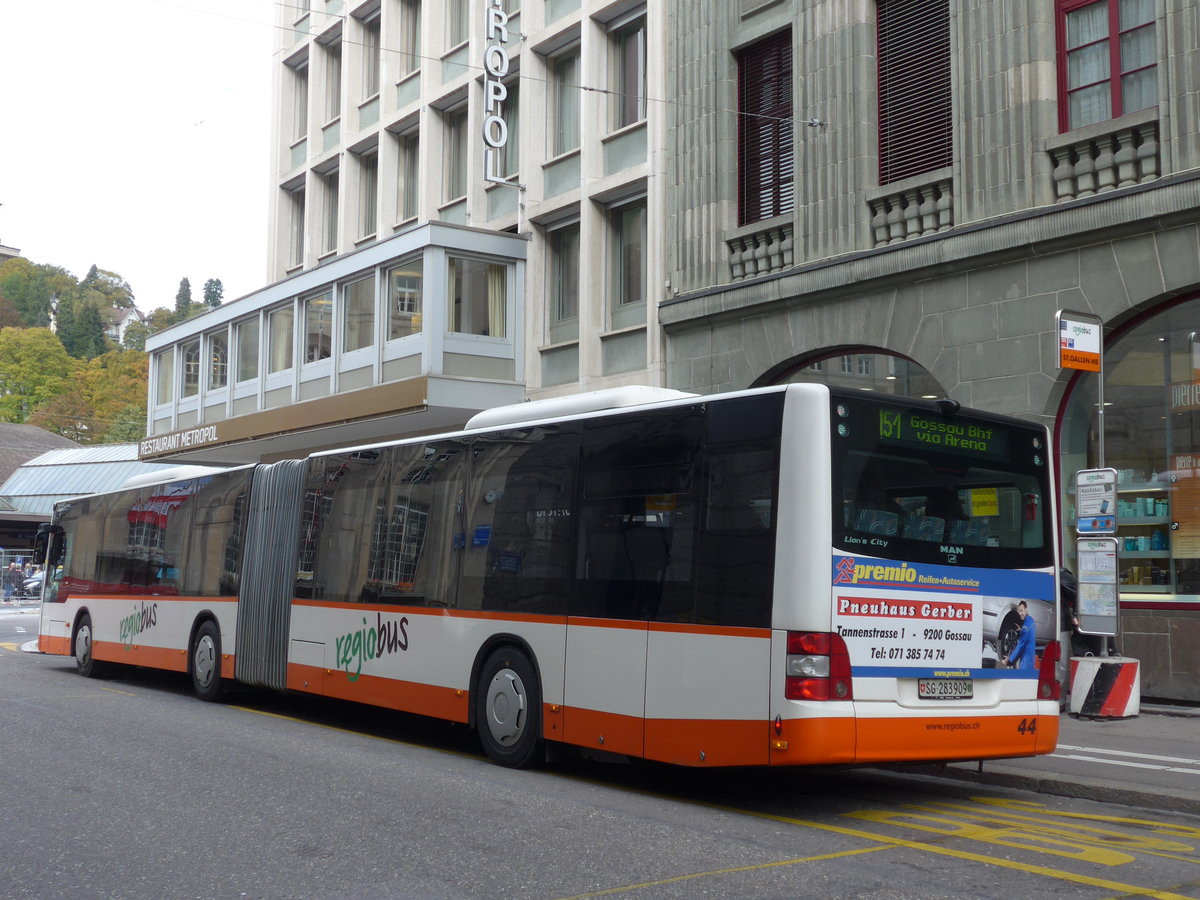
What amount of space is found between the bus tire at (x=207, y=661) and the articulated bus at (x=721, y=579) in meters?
3.83

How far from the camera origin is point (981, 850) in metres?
7.41

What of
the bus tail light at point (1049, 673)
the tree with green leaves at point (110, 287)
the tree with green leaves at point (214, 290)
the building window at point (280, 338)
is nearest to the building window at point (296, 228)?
the building window at point (280, 338)

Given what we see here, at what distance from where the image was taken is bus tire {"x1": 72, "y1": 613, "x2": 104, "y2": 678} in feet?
64.4

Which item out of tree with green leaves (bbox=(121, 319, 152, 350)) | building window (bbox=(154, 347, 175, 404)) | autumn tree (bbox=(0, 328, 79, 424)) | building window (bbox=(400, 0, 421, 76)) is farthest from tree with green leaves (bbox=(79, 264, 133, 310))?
building window (bbox=(400, 0, 421, 76))

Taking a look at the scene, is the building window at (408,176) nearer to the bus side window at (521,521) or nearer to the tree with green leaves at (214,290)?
the bus side window at (521,521)

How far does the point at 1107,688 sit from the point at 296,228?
26.3 metres

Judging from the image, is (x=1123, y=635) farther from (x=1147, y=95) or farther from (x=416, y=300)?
(x=416, y=300)

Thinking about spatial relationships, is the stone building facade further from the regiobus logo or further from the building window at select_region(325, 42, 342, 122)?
the building window at select_region(325, 42, 342, 122)

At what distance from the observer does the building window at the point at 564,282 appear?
2442cm

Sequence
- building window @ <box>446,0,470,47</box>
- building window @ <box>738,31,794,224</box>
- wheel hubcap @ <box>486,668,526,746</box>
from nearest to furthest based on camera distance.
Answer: wheel hubcap @ <box>486,668,526,746</box>, building window @ <box>738,31,794,224</box>, building window @ <box>446,0,470,47</box>

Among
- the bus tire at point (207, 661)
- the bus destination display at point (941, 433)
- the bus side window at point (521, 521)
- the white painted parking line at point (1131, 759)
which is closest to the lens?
the bus destination display at point (941, 433)

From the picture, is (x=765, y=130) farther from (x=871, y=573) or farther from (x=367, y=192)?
(x=367, y=192)

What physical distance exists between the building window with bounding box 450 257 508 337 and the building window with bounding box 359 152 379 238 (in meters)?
6.82

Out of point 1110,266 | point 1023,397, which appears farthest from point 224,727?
point 1110,266
